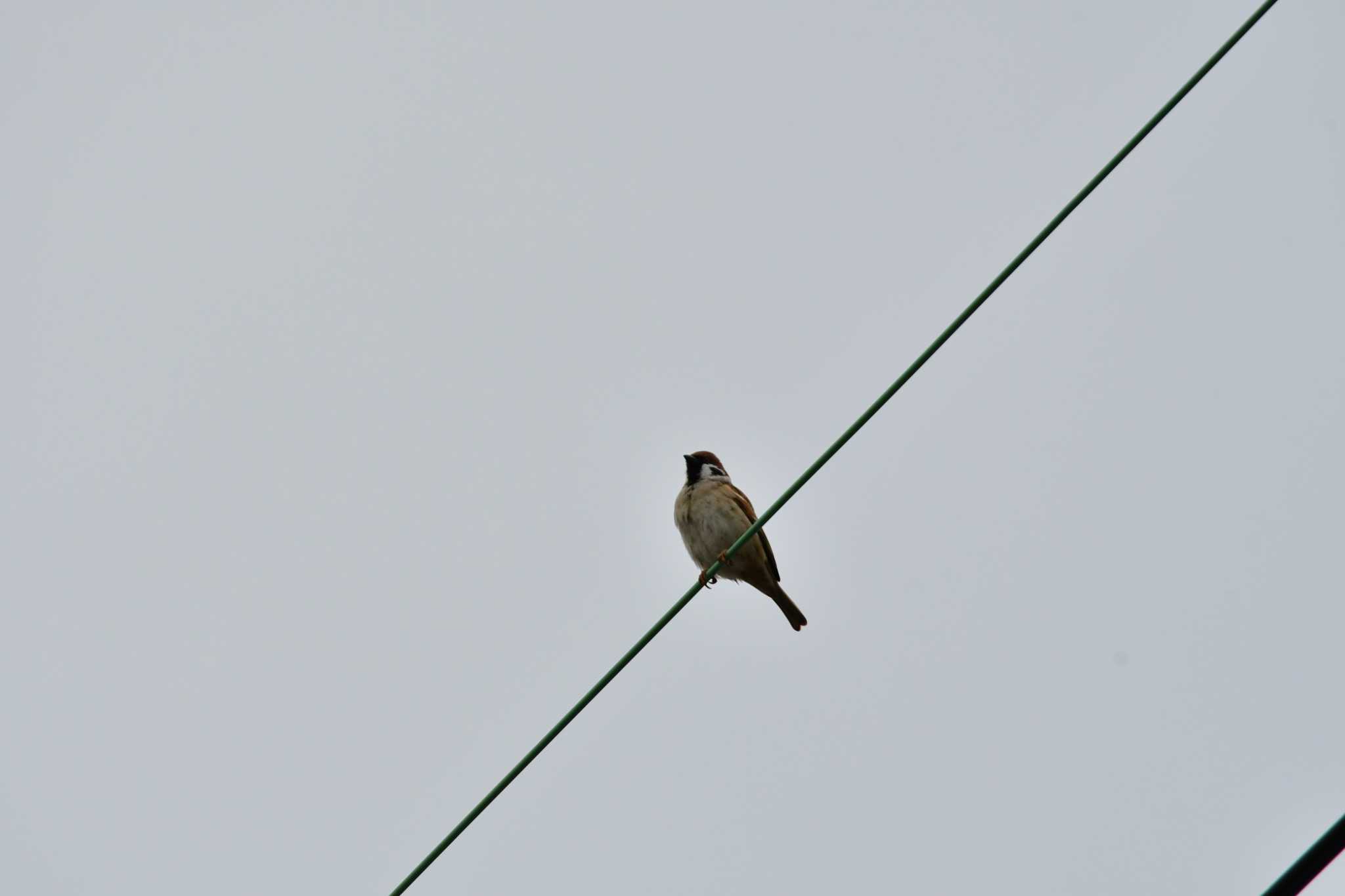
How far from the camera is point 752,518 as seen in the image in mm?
9039

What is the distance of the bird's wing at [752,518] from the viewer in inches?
354

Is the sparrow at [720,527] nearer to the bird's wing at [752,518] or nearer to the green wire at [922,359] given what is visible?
the bird's wing at [752,518]

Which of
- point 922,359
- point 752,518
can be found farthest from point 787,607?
point 922,359

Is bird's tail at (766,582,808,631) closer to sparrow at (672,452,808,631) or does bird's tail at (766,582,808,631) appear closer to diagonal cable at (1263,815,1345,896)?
sparrow at (672,452,808,631)

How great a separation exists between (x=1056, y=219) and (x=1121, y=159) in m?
0.24

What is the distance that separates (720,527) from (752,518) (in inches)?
12.8

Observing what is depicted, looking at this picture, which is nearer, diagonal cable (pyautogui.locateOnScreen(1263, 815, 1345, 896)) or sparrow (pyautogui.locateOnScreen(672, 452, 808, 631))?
diagonal cable (pyautogui.locateOnScreen(1263, 815, 1345, 896))

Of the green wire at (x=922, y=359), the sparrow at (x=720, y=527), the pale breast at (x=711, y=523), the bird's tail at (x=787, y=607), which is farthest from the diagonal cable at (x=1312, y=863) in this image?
the bird's tail at (x=787, y=607)

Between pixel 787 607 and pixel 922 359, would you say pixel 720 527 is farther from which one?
pixel 922 359

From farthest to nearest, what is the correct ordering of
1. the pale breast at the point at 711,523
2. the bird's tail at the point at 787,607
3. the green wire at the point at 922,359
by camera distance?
the bird's tail at the point at 787,607 < the pale breast at the point at 711,523 < the green wire at the point at 922,359

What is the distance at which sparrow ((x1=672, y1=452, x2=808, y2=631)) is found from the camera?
28.9ft

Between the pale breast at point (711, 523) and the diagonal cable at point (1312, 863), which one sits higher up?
the diagonal cable at point (1312, 863)

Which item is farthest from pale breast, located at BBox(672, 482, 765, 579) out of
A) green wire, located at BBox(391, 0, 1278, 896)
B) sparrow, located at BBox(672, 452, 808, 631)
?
green wire, located at BBox(391, 0, 1278, 896)

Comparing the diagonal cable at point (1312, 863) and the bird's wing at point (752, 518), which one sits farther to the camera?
the bird's wing at point (752, 518)
